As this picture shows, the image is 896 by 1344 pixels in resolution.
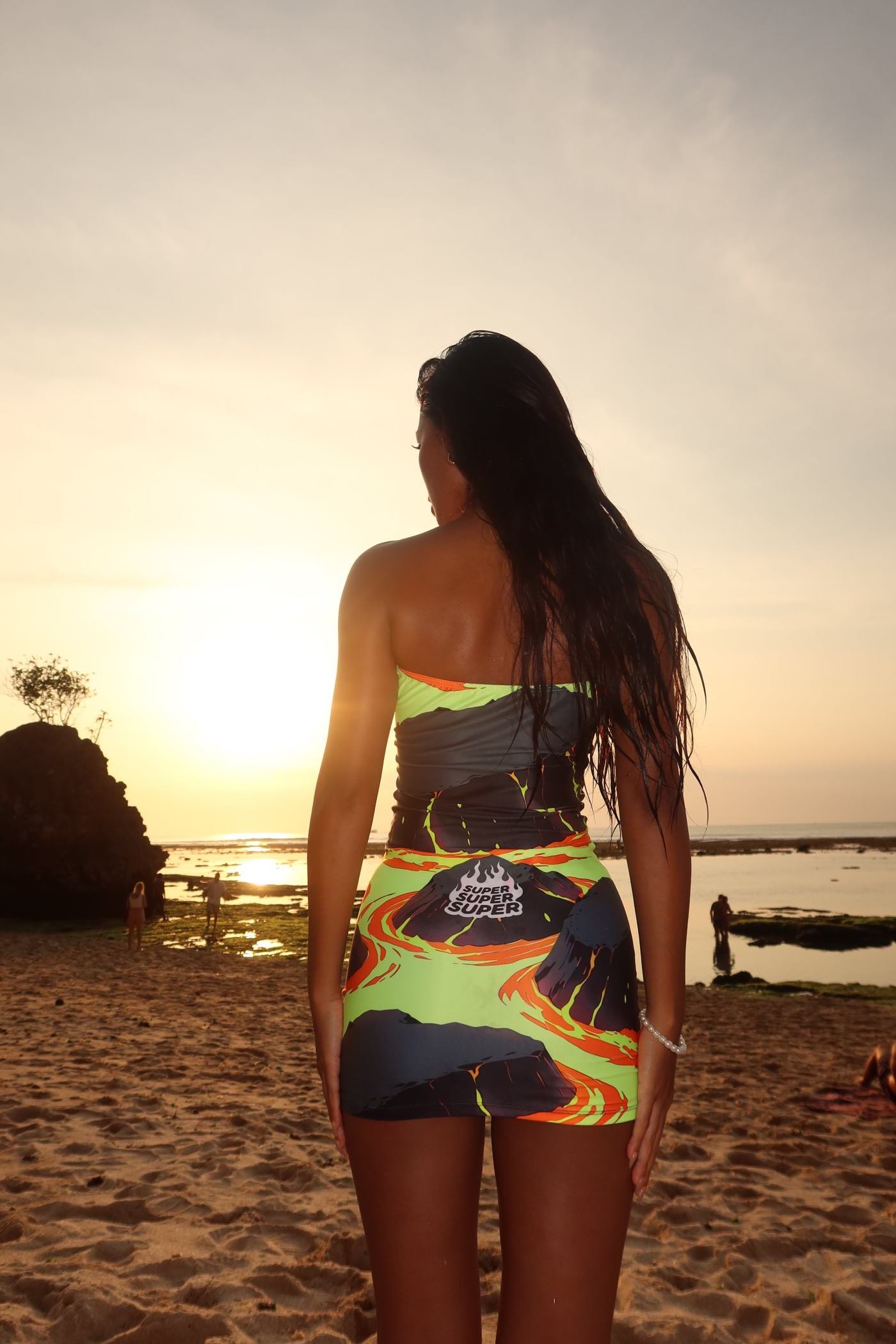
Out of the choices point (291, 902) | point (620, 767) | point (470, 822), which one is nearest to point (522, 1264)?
point (470, 822)

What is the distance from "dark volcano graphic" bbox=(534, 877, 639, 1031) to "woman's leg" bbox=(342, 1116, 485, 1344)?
29cm

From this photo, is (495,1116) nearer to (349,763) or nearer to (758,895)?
(349,763)

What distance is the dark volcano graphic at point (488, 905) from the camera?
5.65 ft

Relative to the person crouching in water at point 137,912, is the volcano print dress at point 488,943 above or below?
above

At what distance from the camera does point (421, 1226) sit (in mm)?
1632

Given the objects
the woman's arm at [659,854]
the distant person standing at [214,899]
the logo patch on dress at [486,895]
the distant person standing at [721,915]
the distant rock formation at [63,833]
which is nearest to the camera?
the logo patch on dress at [486,895]

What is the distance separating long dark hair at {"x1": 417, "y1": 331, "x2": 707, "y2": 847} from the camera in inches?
72.9

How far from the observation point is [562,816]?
183 centimetres

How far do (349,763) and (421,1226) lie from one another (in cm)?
85

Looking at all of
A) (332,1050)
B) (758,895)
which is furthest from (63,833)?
(758,895)

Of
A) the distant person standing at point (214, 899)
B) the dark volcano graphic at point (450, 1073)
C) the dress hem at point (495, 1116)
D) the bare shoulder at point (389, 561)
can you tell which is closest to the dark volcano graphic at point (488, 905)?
the dark volcano graphic at point (450, 1073)

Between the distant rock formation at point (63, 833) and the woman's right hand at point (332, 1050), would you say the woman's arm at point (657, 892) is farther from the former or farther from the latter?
the distant rock formation at point (63, 833)

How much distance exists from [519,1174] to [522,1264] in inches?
5.9

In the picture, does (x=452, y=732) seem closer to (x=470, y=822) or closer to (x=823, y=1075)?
(x=470, y=822)
